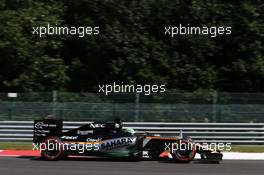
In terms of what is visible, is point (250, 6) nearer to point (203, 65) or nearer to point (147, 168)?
point (203, 65)

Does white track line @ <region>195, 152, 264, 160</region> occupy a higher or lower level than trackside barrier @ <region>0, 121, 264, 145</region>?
lower

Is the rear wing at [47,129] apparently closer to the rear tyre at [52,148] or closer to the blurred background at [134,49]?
the rear tyre at [52,148]

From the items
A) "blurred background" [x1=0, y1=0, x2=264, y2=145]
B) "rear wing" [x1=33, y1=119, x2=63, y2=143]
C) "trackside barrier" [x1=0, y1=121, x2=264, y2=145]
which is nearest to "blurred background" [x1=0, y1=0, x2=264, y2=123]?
"blurred background" [x1=0, y1=0, x2=264, y2=145]

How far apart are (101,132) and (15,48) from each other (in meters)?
10.5

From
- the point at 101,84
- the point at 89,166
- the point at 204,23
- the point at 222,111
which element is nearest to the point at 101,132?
the point at 89,166

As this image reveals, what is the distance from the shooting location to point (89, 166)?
1529cm

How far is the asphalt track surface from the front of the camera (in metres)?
14.0

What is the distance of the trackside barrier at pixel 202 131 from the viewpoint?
73.8ft
